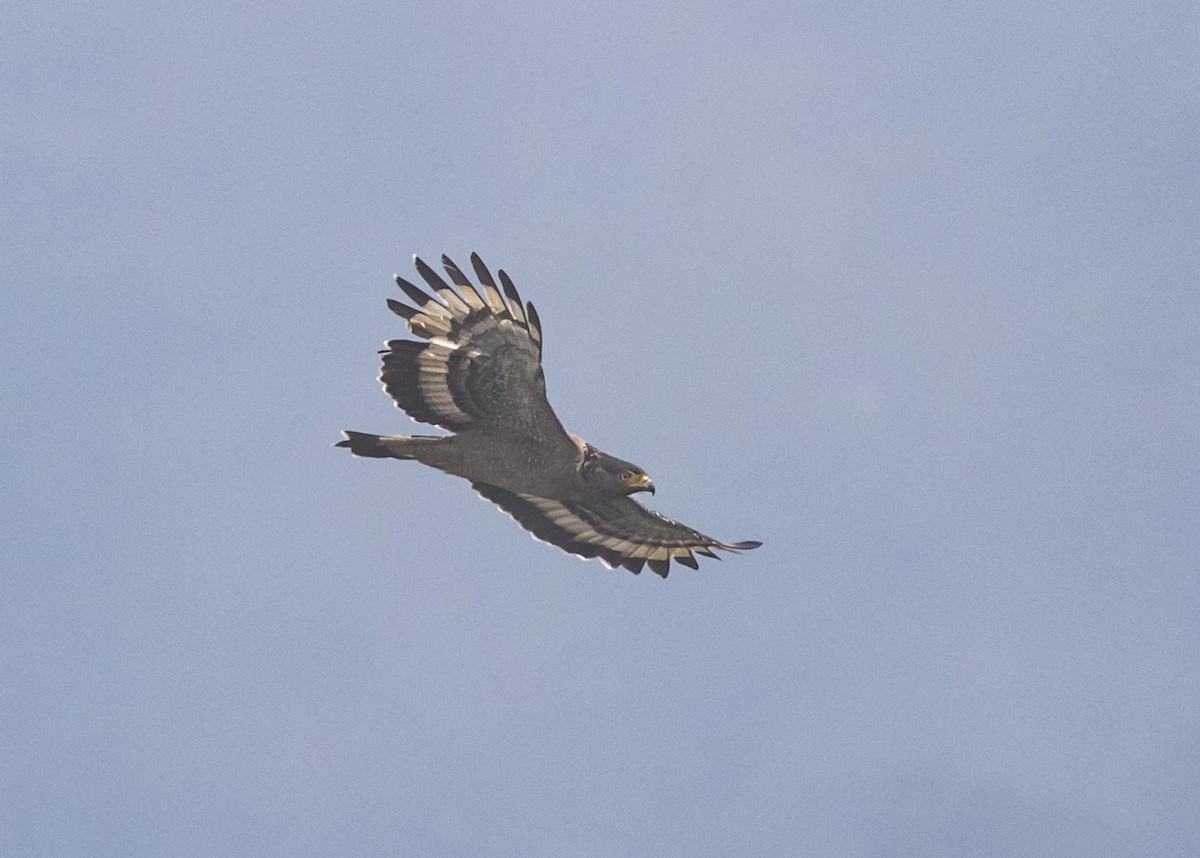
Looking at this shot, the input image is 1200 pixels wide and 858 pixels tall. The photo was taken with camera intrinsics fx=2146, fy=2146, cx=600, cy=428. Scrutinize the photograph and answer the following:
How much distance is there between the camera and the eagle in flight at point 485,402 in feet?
91.8

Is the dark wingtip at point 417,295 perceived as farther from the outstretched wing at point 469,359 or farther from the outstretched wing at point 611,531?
the outstretched wing at point 611,531

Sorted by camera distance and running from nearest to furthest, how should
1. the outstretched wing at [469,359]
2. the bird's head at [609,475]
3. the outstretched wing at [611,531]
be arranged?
the outstretched wing at [469,359]
the bird's head at [609,475]
the outstretched wing at [611,531]

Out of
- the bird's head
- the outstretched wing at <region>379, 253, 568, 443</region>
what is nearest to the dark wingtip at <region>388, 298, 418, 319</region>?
the outstretched wing at <region>379, 253, 568, 443</region>

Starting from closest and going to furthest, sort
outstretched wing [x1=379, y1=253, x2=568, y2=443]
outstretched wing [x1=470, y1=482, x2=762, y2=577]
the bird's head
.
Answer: outstretched wing [x1=379, y1=253, x2=568, y2=443]
the bird's head
outstretched wing [x1=470, y1=482, x2=762, y2=577]

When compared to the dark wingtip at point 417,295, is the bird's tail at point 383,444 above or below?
below

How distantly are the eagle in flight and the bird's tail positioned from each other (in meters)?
0.01

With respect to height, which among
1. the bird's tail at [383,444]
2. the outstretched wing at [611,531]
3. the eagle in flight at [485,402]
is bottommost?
the bird's tail at [383,444]

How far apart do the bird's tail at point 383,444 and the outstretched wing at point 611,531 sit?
2.05m

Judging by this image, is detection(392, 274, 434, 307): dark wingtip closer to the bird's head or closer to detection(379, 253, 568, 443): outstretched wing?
detection(379, 253, 568, 443): outstretched wing

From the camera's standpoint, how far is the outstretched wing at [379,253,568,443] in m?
27.9

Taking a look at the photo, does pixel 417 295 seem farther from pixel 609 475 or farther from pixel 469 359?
pixel 609 475

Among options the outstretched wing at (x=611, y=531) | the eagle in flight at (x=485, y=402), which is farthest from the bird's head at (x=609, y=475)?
the outstretched wing at (x=611, y=531)

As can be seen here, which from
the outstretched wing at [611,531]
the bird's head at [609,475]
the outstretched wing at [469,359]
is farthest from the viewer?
the outstretched wing at [611,531]

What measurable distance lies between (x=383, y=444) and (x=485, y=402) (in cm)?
149
